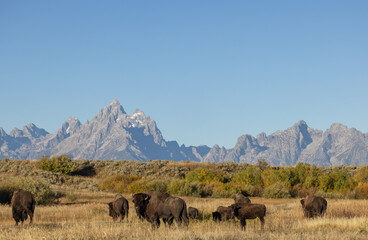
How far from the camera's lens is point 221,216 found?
66.9 ft

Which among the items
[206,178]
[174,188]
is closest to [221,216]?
[174,188]

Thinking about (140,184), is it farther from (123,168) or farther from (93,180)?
(123,168)

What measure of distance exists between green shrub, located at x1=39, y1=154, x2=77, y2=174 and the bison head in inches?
1777

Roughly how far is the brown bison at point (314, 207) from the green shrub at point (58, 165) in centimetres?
4413

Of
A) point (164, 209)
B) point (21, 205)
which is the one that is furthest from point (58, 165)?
point (164, 209)

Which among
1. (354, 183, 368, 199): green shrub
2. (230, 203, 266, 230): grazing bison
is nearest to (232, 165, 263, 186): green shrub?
(354, 183, 368, 199): green shrub

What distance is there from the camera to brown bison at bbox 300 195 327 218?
21.2 metres

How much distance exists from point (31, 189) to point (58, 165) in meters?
26.8

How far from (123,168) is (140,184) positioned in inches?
714

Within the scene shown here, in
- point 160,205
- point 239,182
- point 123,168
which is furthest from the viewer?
point 123,168

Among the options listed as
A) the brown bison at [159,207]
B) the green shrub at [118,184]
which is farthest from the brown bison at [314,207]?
the green shrub at [118,184]

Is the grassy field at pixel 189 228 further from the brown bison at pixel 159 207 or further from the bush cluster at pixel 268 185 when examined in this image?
the bush cluster at pixel 268 185

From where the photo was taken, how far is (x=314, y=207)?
2127 centimetres

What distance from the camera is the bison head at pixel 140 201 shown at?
54.8 ft
